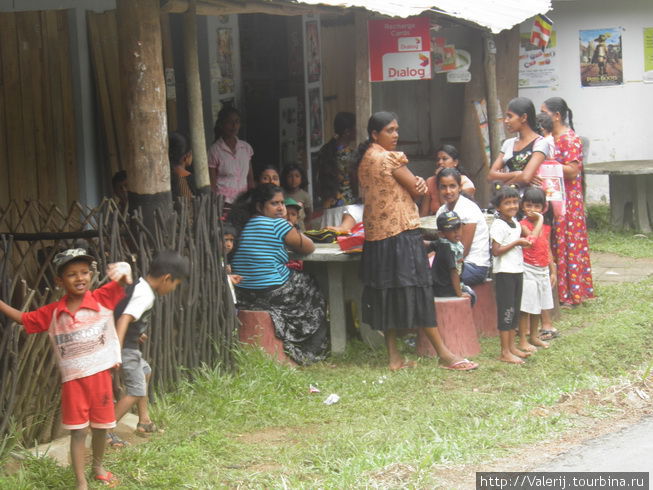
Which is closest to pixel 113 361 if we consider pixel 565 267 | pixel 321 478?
pixel 321 478

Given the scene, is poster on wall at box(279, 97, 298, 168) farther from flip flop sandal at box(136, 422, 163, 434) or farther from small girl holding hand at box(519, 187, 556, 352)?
flip flop sandal at box(136, 422, 163, 434)

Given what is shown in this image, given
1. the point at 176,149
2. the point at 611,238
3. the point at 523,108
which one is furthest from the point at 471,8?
the point at 611,238

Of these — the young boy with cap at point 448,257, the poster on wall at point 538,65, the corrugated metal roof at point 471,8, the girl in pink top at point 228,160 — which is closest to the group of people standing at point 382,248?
the young boy with cap at point 448,257

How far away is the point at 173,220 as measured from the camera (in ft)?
20.5

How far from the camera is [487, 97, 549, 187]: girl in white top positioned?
814cm

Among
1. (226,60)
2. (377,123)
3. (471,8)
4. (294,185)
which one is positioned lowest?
(294,185)

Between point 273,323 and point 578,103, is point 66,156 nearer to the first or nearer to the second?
point 273,323

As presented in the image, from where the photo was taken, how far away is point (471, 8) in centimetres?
1007

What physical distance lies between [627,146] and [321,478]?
1054 centimetres

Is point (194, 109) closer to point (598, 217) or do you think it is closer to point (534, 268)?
point (534, 268)

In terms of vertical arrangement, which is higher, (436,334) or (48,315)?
(48,315)

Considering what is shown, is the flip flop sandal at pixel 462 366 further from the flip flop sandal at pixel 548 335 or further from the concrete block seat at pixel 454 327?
the flip flop sandal at pixel 548 335

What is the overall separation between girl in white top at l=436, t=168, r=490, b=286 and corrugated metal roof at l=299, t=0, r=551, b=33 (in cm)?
140

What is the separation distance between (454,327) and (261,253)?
57.8 inches
